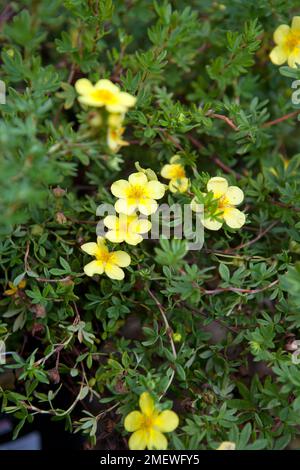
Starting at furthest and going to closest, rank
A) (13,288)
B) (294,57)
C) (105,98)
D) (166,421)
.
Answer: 1. (294,57)
2. (13,288)
3. (166,421)
4. (105,98)

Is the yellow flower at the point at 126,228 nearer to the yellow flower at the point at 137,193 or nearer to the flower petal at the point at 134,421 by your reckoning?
the yellow flower at the point at 137,193

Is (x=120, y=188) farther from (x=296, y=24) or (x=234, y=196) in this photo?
(x=296, y=24)

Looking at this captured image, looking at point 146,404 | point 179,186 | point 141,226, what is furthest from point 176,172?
point 146,404

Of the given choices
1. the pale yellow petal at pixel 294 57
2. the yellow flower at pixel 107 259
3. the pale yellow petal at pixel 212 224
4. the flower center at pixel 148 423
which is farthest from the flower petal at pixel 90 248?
the pale yellow petal at pixel 294 57

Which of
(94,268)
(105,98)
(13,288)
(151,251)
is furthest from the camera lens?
(151,251)

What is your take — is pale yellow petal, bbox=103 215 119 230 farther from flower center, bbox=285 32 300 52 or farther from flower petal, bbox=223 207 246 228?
flower center, bbox=285 32 300 52

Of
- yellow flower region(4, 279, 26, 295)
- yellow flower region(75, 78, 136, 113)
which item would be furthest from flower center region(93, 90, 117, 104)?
yellow flower region(4, 279, 26, 295)
